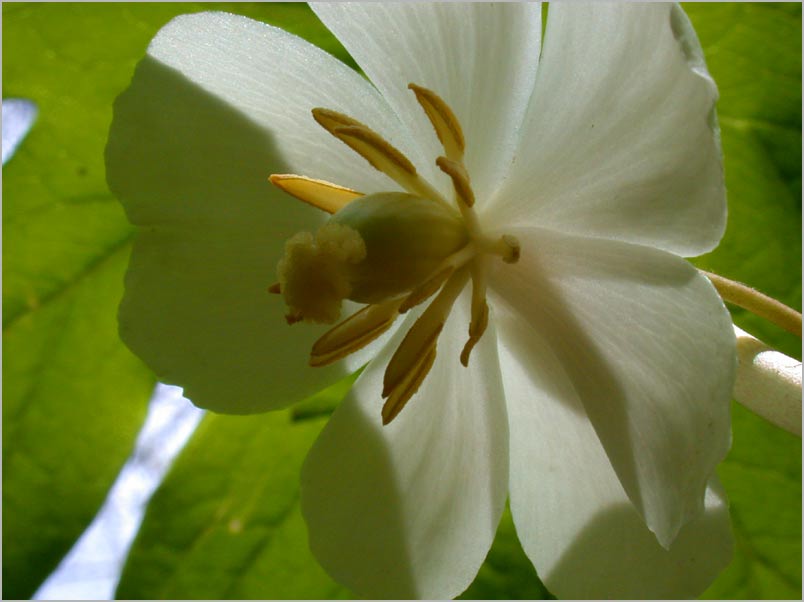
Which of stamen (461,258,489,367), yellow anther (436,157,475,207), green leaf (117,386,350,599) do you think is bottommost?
green leaf (117,386,350,599)

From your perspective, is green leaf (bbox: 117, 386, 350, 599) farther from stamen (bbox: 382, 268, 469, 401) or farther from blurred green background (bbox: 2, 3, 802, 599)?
stamen (bbox: 382, 268, 469, 401)

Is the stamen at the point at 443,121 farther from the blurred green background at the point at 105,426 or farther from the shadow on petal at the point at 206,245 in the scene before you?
the blurred green background at the point at 105,426

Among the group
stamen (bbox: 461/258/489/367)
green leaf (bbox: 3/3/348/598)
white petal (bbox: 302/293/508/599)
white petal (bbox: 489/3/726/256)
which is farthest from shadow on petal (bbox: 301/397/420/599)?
green leaf (bbox: 3/3/348/598)

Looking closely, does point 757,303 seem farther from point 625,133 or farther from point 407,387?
point 407,387

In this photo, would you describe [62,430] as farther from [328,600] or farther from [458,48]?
[458,48]

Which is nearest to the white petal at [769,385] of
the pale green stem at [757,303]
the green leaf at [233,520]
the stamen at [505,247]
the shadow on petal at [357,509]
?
the pale green stem at [757,303]

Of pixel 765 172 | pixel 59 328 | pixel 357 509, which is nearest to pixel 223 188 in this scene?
pixel 357 509
